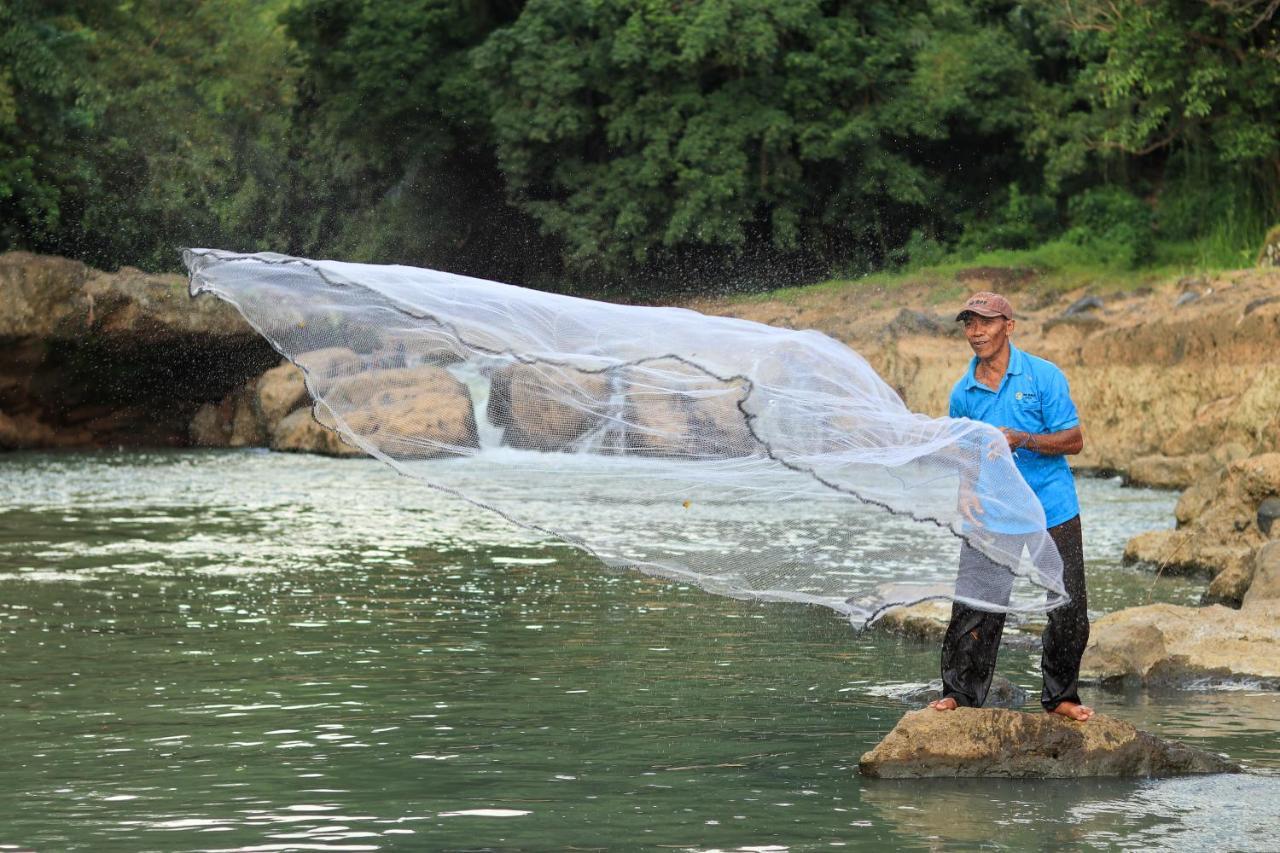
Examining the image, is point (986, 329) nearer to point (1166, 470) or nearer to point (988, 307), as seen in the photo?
point (988, 307)

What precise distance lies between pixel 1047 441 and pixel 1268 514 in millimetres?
7918

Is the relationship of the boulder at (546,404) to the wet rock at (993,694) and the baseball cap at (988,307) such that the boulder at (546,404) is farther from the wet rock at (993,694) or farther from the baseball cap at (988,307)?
the wet rock at (993,694)

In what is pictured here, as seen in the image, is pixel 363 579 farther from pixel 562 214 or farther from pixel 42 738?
pixel 562 214

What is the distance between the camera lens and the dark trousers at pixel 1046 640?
707cm

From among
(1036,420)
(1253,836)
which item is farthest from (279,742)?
(1253,836)

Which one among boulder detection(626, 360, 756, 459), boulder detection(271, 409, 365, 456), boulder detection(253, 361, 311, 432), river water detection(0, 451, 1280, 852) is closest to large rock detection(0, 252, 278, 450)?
boulder detection(253, 361, 311, 432)

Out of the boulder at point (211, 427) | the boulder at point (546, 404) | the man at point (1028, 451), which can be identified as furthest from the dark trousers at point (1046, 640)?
the boulder at point (211, 427)

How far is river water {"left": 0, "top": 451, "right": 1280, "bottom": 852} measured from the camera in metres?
6.55

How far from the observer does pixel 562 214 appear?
125 feet

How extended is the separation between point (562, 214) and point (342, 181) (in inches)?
266

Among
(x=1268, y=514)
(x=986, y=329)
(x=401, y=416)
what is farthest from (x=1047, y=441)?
(x=1268, y=514)

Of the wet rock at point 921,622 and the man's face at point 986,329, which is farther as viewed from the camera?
the wet rock at point 921,622

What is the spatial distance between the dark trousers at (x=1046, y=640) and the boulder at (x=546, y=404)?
1.76 metres

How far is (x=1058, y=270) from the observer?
109 ft
